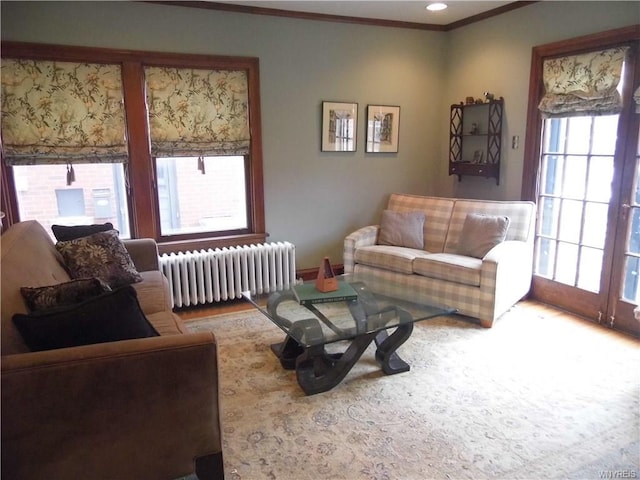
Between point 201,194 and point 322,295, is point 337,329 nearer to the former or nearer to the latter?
point 322,295

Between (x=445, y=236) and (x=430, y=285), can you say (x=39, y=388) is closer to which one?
(x=430, y=285)

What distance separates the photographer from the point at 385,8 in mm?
4098

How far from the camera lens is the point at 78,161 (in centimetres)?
358

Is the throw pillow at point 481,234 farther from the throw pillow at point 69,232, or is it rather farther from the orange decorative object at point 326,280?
the throw pillow at point 69,232

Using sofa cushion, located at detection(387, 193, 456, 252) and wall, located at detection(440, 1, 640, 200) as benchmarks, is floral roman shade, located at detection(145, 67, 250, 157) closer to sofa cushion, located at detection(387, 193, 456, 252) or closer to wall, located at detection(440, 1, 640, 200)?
sofa cushion, located at detection(387, 193, 456, 252)

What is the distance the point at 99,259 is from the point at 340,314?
1499 mm

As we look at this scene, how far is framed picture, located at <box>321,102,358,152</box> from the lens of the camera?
173 inches

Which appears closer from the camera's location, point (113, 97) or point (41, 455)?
point (41, 455)

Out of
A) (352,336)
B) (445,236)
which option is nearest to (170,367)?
(352,336)

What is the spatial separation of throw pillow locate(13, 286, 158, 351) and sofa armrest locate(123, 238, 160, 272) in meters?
1.66

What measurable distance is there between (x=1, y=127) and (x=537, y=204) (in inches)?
171

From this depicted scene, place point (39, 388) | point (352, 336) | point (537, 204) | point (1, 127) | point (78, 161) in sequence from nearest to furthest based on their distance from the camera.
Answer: point (39, 388) → point (352, 336) → point (1, 127) → point (78, 161) → point (537, 204)

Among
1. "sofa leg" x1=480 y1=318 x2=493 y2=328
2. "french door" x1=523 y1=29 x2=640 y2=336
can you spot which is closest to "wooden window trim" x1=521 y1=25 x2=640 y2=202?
"french door" x1=523 y1=29 x2=640 y2=336

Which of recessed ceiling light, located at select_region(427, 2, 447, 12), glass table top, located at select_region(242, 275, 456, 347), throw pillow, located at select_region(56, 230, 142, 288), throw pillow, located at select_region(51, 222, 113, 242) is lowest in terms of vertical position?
glass table top, located at select_region(242, 275, 456, 347)
